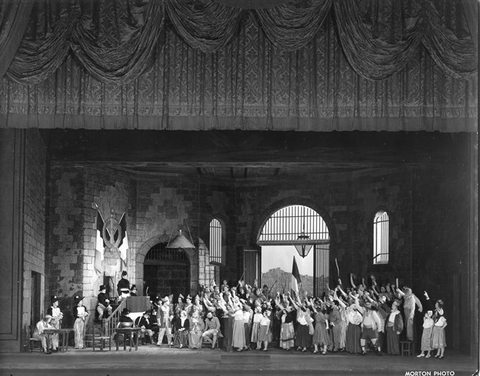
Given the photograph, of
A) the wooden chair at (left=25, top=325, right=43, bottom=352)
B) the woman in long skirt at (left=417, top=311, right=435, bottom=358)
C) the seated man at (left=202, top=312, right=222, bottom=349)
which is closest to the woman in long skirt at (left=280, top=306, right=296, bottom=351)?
the seated man at (left=202, top=312, right=222, bottom=349)

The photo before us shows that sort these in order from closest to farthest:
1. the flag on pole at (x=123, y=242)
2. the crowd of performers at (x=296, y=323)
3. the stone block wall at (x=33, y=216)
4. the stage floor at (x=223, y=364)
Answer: the stage floor at (x=223, y=364) → the stone block wall at (x=33, y=216) → the crowd of performers at (x=296, y=323) → the flag on pole at (x=123, y=242)

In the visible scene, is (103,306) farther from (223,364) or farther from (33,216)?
(223,364)

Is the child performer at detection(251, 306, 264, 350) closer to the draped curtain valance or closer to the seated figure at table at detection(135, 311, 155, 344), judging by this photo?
the seated figure at table at detection(135, 311, 155, 344)

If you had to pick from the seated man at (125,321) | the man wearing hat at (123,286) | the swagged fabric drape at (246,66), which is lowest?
the seated man at (125,321)

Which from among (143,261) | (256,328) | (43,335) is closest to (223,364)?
(256,328)

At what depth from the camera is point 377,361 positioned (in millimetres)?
16250

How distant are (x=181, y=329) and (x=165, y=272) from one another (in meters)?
6.36

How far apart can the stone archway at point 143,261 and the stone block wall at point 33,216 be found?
4118 millimetres

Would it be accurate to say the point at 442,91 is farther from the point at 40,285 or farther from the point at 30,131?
the point at 40,285

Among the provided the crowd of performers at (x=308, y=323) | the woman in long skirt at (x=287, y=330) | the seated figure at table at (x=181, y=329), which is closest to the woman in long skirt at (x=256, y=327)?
the crowd of performers at (x=308, y=323)

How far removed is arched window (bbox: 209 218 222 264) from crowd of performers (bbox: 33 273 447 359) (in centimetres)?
598

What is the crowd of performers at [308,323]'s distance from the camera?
17.6 metres

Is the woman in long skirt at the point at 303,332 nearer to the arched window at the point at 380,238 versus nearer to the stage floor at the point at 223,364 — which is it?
the stage floor at the point at 223,364

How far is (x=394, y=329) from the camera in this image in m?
17.7
